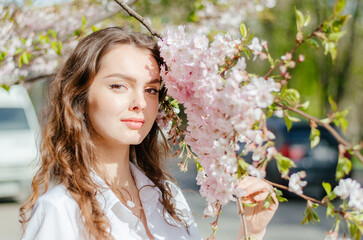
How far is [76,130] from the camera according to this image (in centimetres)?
179

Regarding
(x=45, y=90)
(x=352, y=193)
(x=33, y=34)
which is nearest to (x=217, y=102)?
(x=352, y=193)

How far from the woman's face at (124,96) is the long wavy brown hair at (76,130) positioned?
5 cm

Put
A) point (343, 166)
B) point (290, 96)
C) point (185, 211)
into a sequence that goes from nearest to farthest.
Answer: point (343, 166) → point (290, 96) → point (185, 211)

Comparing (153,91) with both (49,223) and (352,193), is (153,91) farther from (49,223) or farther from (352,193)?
(352,193)

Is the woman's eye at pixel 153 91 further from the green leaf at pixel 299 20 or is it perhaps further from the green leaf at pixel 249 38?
the green leaf at pixel 299 20

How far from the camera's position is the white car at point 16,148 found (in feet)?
27.6

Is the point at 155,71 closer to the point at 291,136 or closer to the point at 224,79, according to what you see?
the point at 224,79

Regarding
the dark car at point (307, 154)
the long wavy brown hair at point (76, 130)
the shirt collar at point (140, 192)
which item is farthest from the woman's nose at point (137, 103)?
the dark car at point (307, 154)

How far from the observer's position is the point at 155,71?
70.1 inches

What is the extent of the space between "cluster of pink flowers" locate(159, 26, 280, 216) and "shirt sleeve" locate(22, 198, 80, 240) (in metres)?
0.43

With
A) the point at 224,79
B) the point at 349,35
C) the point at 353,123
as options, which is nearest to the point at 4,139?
the point at 224,79

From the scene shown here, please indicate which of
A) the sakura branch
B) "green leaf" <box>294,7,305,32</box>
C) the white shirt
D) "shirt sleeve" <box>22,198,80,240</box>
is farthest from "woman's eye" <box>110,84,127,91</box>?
"green leaf" <box>294,7,305,32</box>

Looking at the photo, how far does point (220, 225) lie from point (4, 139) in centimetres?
390

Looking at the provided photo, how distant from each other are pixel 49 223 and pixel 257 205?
27.8 inches
